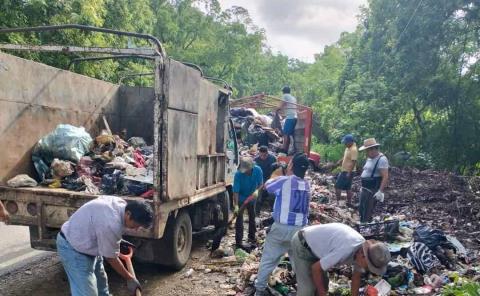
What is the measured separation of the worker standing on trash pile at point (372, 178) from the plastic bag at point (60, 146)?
4324 mm

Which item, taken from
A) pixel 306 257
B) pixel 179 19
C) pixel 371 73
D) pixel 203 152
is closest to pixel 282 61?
pixel 179 19

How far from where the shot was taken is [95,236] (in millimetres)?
2996

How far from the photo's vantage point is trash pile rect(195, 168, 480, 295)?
4.52m

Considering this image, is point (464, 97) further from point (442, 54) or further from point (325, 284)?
point (325, 284)

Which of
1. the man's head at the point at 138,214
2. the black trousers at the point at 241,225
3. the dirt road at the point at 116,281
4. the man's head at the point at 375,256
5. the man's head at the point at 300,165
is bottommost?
the dirt road at the point at 116,281

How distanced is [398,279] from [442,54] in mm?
11183

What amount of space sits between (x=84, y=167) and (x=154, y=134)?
4.92 feet

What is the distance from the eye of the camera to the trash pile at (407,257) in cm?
452

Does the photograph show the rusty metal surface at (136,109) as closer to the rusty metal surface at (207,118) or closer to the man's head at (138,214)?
the rusty metal surface at (207,118)

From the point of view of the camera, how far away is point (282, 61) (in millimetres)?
33969

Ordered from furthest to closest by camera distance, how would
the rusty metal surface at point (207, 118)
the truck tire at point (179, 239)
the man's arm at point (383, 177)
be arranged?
1. the man's arm at point (383, 177)
2. the rusty metal surface at point (207, 118)
3. the truck tire at point (179, 239)

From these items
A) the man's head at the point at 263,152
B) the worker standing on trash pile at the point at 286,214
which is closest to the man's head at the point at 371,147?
the man's head at the point at 263,152

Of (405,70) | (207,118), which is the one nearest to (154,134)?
(207,118)

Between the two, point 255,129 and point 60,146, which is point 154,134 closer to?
point 60,146
